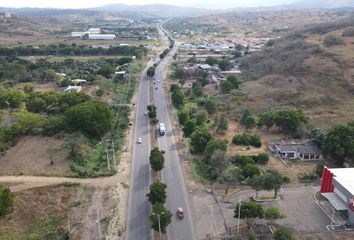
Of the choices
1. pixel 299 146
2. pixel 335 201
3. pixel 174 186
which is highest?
pixel 335 201

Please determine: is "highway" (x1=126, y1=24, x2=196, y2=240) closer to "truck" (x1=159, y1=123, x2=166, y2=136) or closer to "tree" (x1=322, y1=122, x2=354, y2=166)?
"truck" (x1=159, y1=123, x2=166, y2=136)

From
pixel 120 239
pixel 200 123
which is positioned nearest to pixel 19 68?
pixel 200 123

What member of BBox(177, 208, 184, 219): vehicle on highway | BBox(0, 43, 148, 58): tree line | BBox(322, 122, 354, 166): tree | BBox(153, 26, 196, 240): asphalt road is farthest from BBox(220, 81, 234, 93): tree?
BBox(0, 43, 148, 58): tree line

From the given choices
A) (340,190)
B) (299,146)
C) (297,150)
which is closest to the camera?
(340,190)

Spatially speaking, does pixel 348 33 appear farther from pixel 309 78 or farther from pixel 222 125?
pixel 222 125

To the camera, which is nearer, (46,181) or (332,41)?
(46,181)

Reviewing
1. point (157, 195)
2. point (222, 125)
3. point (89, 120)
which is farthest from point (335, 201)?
point (89, 120)

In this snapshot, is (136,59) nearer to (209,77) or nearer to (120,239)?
(209,77)
